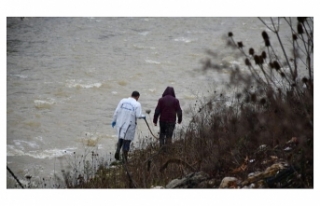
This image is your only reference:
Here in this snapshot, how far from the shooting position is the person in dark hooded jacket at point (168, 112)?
967 centimetres

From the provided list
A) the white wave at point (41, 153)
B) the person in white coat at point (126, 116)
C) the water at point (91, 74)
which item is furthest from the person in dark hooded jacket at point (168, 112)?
the white wave at point (41, 153)

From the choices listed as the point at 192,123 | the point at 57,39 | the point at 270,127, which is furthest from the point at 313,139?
the point at 57,39

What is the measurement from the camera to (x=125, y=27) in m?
22.2

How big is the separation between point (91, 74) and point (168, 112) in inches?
348

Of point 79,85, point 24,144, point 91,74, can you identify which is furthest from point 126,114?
point 91,74

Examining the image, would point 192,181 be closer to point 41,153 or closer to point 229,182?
point 229,182

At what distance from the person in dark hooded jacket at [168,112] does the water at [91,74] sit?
2160 mm

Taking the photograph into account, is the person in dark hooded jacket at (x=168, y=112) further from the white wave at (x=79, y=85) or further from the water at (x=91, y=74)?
the white wave at (x=79, y=85)

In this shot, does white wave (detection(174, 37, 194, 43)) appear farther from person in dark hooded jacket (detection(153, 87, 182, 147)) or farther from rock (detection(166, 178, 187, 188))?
rock (detection(166, 178, 187, 188))

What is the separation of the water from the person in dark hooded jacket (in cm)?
216

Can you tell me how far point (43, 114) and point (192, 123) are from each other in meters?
5.95

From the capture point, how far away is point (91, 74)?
18.1 metres

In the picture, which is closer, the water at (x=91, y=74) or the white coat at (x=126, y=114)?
the white coat at (x=126, y=114)

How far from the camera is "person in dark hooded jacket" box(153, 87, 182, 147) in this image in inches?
381
